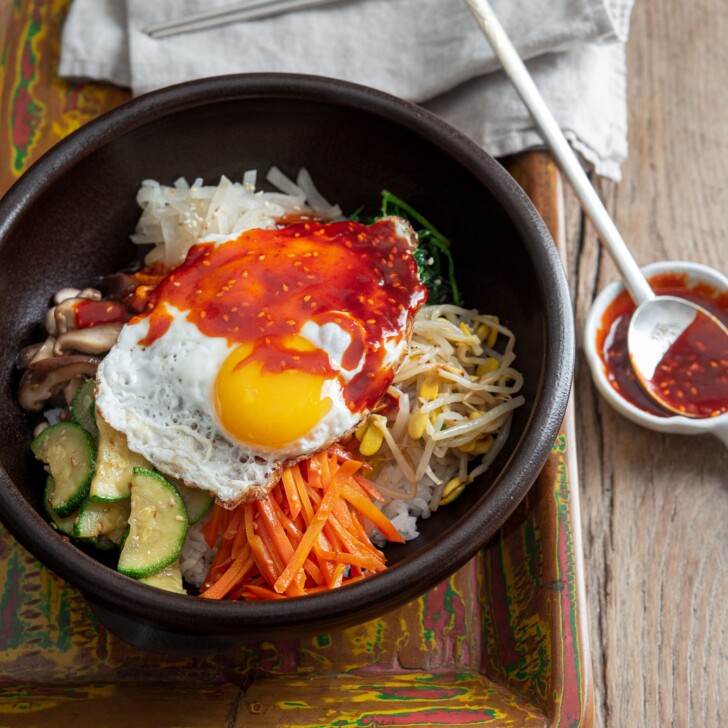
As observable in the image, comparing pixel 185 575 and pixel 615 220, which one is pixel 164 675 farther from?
pixel 615 220

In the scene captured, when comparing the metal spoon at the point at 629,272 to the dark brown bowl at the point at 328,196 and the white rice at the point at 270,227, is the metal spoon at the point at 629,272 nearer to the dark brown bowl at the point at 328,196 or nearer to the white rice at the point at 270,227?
the dark brown bowl at the point at 328,196

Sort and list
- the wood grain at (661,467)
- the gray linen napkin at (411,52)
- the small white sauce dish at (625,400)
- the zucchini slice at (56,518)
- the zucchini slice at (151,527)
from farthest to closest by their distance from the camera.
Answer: the gray linen napkin at (411,52) < the small white sauce dish at (625,400) < the wood grain at (661,467) < the zucchini slice at (56,518) < the zucchini slice at (151,527)

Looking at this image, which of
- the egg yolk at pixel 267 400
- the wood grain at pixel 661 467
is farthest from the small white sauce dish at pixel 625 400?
the egg yolk at pixel 267 400

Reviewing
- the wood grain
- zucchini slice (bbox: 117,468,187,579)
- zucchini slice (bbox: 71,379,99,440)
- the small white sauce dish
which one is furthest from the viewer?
the small white sauce dish

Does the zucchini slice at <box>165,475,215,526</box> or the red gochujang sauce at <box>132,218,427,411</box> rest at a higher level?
the red gochujang sauce at <box>132,218,427,411</box>

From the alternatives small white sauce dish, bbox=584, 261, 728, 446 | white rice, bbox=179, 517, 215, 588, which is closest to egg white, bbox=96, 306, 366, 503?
white rice, bbox=179, 517, 215, 588

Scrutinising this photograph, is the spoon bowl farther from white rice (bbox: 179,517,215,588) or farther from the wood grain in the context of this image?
white rice (bbox: 179,517,215,588)
